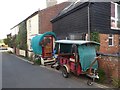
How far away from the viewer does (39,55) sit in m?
20.6

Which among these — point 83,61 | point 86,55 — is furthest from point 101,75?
point 86,55

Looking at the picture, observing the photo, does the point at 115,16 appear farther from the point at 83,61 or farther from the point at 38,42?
the point at 83,61

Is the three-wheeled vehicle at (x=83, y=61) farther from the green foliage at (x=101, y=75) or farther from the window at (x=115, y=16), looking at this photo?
the window at (x=115, y=16)

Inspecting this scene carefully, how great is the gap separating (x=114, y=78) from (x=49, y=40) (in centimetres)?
1114

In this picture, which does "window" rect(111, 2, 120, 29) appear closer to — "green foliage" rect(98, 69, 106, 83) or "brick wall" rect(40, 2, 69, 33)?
"green foliage" rect(98, 69, 106, 83)

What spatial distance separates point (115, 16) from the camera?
724 inches

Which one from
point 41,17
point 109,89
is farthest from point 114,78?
point 41,17

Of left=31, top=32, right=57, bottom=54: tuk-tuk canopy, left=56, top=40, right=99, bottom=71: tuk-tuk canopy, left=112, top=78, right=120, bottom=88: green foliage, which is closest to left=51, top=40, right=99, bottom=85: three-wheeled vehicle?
left=56, top=40, right=99, bottom=71: tuk-tuk canopy

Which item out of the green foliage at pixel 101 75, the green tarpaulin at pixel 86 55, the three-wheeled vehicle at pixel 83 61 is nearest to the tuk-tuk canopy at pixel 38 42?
the three-wheeled vehicle at pixel 83 61

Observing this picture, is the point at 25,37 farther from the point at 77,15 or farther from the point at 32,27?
the point at 77,15

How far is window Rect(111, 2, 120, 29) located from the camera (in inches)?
713

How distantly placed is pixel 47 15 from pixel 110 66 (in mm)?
16460

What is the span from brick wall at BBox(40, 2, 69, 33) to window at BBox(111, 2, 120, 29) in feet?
32.1

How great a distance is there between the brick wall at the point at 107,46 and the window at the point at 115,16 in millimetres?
961
